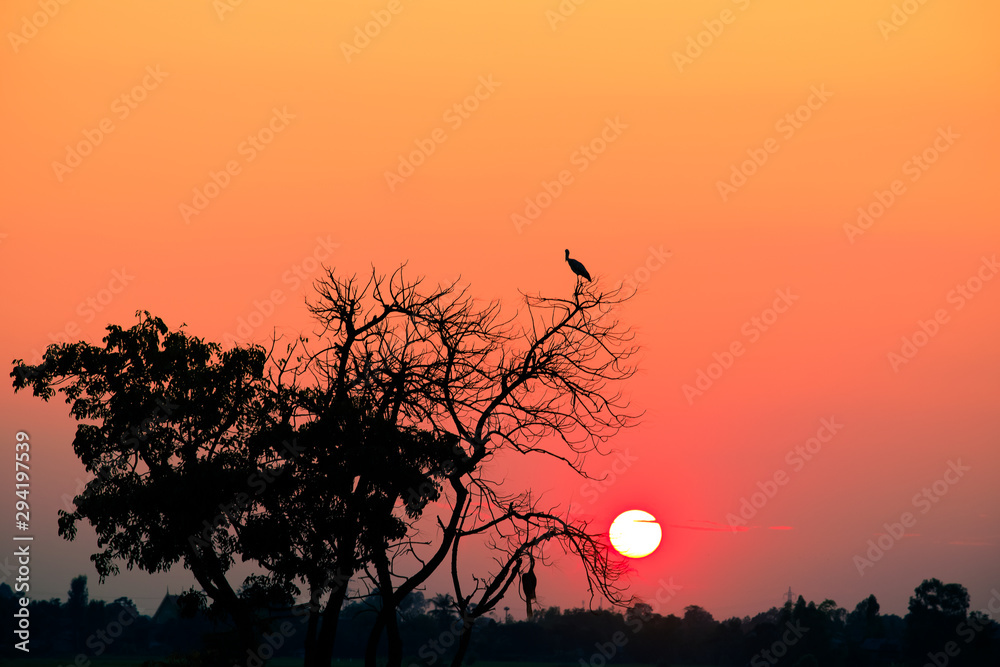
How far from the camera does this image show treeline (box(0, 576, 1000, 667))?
111 m

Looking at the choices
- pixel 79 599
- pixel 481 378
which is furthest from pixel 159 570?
pixel 79 599

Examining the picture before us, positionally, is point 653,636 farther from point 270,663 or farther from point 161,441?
point 161,441

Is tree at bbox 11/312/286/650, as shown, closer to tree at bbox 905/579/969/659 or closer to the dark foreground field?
the dark foreground field

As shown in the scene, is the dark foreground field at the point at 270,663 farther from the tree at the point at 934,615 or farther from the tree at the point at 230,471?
the tree at the point at 230,471

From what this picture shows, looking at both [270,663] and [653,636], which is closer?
[270,663]

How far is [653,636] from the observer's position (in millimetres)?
134000

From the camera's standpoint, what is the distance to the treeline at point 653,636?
11112 cm

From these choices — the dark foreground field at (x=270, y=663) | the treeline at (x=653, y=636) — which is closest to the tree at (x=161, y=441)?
the treeline at (x=653, y=636)

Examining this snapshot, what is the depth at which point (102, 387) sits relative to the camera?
23.2 m

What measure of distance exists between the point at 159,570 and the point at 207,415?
3634mm

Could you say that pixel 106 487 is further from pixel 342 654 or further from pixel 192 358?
pixel 342 654

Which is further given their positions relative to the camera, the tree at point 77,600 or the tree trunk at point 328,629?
the tree at point 77,600

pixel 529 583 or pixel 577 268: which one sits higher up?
pixel 577 268

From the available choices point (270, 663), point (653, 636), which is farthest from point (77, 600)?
point (653, 636)
